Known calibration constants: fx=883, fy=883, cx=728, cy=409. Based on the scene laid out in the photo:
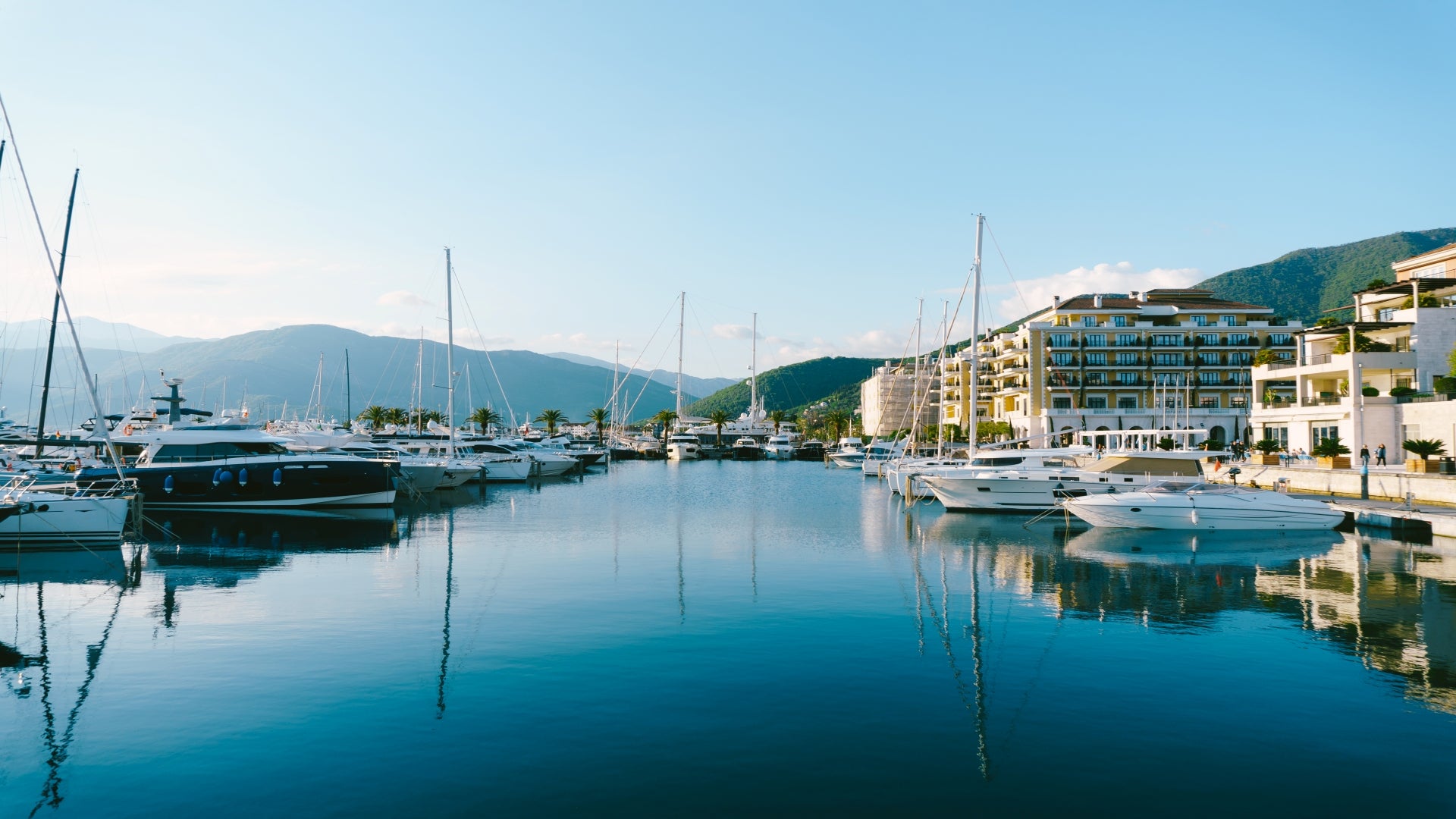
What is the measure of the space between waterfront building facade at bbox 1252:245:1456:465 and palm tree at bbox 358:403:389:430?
320ft

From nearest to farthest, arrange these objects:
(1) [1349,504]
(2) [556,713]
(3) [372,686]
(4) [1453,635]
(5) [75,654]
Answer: (2) [556,713], (3) [372,686], (5) [75,654], (4) [1453,635], (1) [1349,504]

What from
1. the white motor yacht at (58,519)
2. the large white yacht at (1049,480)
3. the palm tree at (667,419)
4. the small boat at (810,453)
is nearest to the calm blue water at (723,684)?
the white motor yacht at (58,519)

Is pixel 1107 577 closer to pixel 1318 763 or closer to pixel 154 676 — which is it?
pixel 1318 763

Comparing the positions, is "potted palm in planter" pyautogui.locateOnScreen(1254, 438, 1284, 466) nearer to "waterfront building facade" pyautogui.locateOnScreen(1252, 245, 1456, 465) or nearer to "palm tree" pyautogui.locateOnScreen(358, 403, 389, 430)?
"waterfront building facade" pyautogui.locateOnScreen(1252, 245, 1456, 465)

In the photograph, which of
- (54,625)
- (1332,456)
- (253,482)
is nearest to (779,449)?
(1332,456)

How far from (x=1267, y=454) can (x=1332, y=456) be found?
5692 mm

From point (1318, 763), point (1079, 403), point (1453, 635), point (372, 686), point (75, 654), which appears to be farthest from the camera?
Result: point (1079, 403)

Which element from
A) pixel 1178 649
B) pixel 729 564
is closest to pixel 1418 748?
pixel 1178 649

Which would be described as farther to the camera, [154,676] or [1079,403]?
[1079,403]

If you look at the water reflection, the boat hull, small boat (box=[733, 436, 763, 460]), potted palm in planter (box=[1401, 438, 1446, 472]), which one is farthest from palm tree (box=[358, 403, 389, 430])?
potted palm in planter (box=[1401, 438, 1446, 472])

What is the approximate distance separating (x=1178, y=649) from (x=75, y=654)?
20.1 meters

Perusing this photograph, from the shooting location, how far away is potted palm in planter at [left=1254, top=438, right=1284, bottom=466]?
50.7 metres

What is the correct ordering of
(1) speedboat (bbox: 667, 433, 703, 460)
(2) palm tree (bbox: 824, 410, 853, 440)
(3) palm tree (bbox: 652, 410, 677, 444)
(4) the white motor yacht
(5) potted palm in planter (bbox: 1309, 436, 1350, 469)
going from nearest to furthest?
(4) the white motor yacht → (5) potted palm in planter (bbox: 1309, 436, 1350, 469) → (1) speedboat (bbox: 667, 433, 703, 460) → (3) palm tree (bbox: 652, 410, 677, 444) → (2) palm tree (bbox: 824, 410, 853, 440)

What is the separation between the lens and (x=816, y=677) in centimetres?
1444
